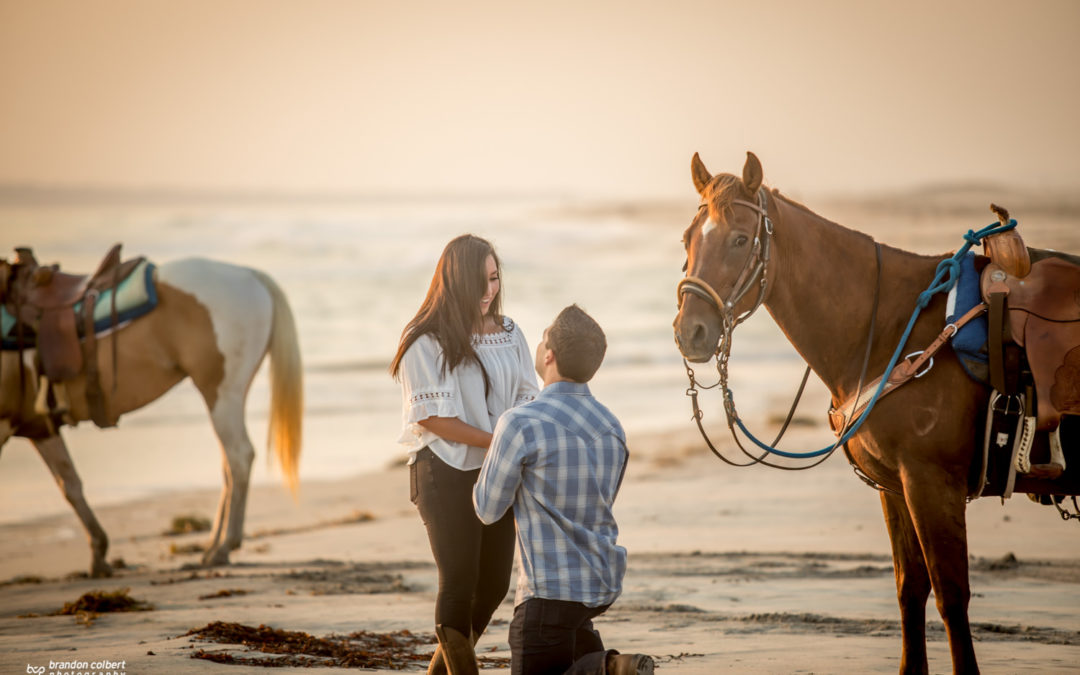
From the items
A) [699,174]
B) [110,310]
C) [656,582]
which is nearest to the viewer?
[699,174]

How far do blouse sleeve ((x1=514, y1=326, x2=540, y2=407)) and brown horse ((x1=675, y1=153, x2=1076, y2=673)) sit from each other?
2.01ft

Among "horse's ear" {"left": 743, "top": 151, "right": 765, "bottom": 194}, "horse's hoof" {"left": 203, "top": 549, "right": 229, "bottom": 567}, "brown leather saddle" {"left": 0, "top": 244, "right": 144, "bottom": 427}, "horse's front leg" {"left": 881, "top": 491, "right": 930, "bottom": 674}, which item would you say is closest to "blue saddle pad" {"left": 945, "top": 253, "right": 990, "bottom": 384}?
"horse's front leg" {"left": 881, "top": 491, "right": 930, "bottom": 674}

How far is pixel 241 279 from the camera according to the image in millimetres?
7254

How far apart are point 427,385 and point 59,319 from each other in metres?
4.79

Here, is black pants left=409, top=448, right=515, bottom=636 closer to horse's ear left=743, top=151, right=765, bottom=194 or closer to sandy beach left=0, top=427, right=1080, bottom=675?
sandy beach left=0, top=427, right=1080, bottom=675

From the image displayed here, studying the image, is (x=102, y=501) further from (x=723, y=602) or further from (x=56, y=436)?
(x=723, y=602)

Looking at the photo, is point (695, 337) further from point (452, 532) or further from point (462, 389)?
point (452, 532)

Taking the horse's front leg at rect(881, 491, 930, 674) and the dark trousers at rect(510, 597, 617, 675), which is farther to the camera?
the horse's front leg at rect(881, 491, 930, 674)

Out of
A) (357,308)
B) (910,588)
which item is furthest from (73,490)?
(357,308)

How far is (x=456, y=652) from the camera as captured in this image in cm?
309

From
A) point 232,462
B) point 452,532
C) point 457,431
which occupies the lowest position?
point 232,462

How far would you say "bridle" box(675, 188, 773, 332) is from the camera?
A: 3230 millimetres

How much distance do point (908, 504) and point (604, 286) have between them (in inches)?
1292

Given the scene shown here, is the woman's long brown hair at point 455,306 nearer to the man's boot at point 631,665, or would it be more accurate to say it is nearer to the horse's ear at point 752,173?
the horse's ear at point 752,173
